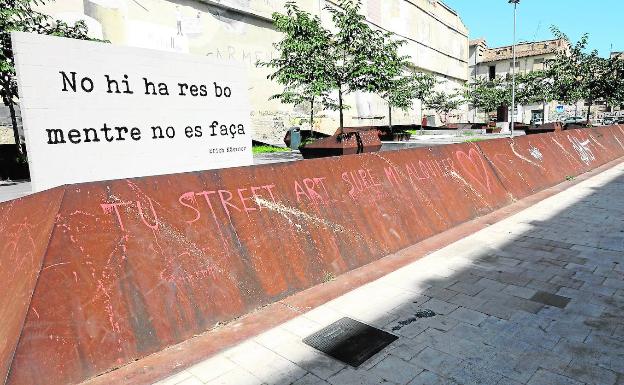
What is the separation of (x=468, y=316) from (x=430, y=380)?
1002 mm

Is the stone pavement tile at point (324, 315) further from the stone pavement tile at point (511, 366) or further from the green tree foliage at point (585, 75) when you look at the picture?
the green tree foliage at point (585, 75)

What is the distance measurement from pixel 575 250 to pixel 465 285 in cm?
207

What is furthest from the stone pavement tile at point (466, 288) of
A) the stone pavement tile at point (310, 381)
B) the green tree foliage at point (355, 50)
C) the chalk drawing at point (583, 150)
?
the green tree foliage at point (355, 50)

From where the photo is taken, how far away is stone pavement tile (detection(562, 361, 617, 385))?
2426 millimetres

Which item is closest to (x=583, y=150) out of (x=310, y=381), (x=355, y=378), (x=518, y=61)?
(x=355, y=378)

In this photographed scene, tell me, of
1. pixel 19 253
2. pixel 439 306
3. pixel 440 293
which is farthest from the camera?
pixel 440 293

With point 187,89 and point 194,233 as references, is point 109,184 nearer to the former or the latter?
point 194,233

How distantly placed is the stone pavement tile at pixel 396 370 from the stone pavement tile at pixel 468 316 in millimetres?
837

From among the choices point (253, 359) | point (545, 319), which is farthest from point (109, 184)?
point (545, 319)

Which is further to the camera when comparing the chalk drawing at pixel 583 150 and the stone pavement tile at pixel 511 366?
the chalk drawing at pixel 583 150

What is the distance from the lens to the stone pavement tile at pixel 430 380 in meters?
2.46

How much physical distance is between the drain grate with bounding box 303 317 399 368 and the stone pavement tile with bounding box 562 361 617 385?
1167 millimetres

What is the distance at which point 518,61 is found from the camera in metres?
66.8

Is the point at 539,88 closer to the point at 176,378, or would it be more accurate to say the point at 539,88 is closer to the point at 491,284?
the point at 491,284
